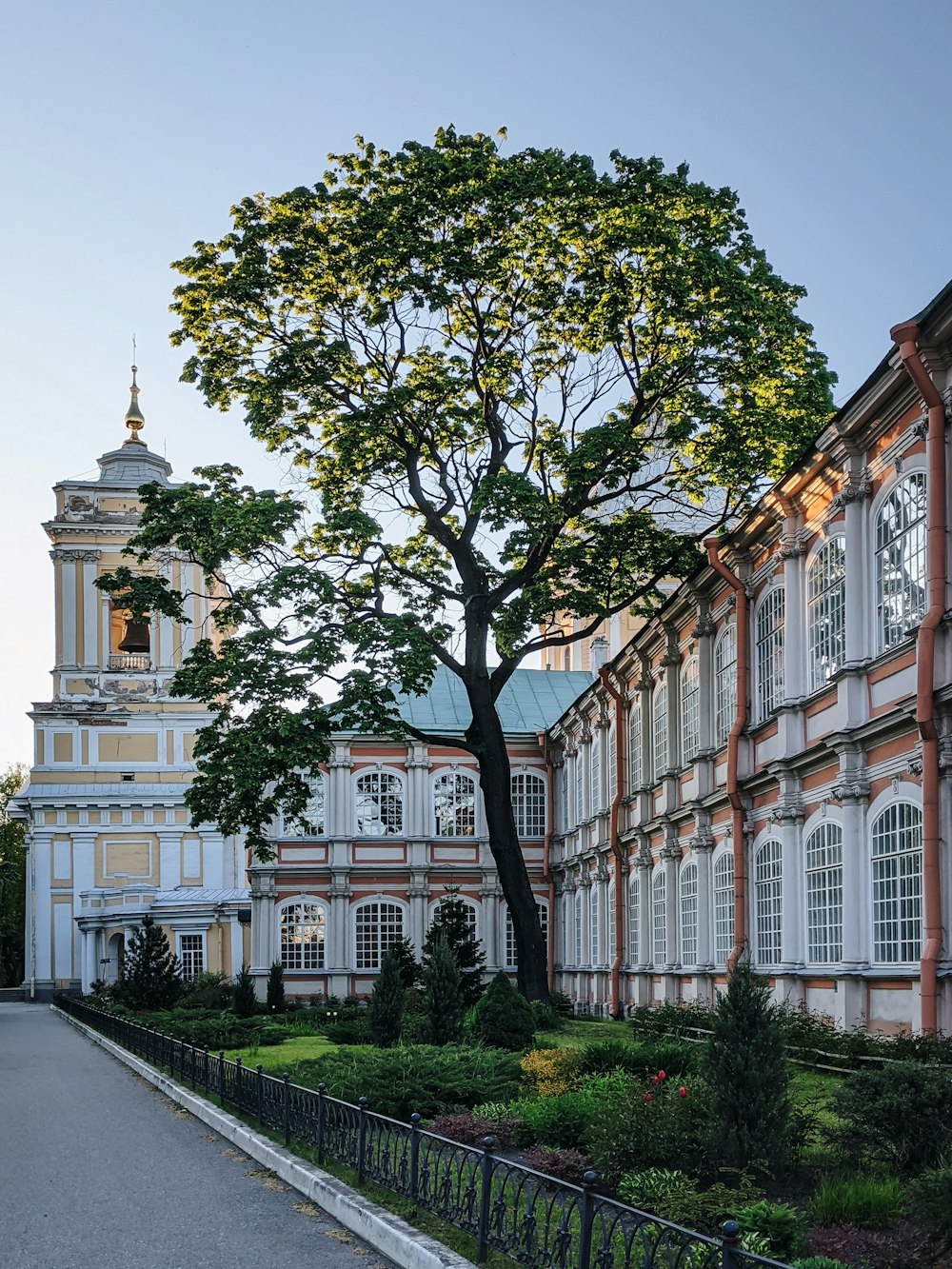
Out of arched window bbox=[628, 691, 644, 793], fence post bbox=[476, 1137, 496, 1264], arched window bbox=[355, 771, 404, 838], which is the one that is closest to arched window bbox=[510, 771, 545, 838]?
arched window bbox=[355, 771, 404, 838]

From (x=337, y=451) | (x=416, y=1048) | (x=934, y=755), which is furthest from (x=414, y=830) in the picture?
(x=934, y=755)

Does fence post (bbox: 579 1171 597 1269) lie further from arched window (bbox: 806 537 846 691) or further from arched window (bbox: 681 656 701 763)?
arched window (bbox: 681 656 701 763)

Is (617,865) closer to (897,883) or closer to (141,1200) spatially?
(897,883)

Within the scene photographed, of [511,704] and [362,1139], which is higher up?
[511,704]

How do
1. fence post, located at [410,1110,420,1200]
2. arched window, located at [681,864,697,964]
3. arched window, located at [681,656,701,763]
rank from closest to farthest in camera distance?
fence post, located at [410,1110,420,1200] → arched window, located at [681,656,701,763] → arched window, located at [681,864,697,964]

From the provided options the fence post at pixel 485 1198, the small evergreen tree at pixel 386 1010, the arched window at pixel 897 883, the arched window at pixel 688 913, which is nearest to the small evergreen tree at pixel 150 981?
the small evergreen tree at pixel 386 1010

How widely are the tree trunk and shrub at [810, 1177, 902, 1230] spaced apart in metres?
16.5

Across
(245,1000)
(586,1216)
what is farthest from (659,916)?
(586,1216)

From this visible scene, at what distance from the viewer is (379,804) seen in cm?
4409

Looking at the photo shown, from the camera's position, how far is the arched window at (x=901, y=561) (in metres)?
16.7

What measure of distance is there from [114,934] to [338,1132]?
158ft

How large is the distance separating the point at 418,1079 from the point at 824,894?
6.46 m

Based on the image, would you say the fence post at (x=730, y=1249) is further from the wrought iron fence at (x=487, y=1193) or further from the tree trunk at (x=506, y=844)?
the tree trunk at (x=506, y=844)

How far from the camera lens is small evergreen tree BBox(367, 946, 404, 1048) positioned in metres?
23.7
